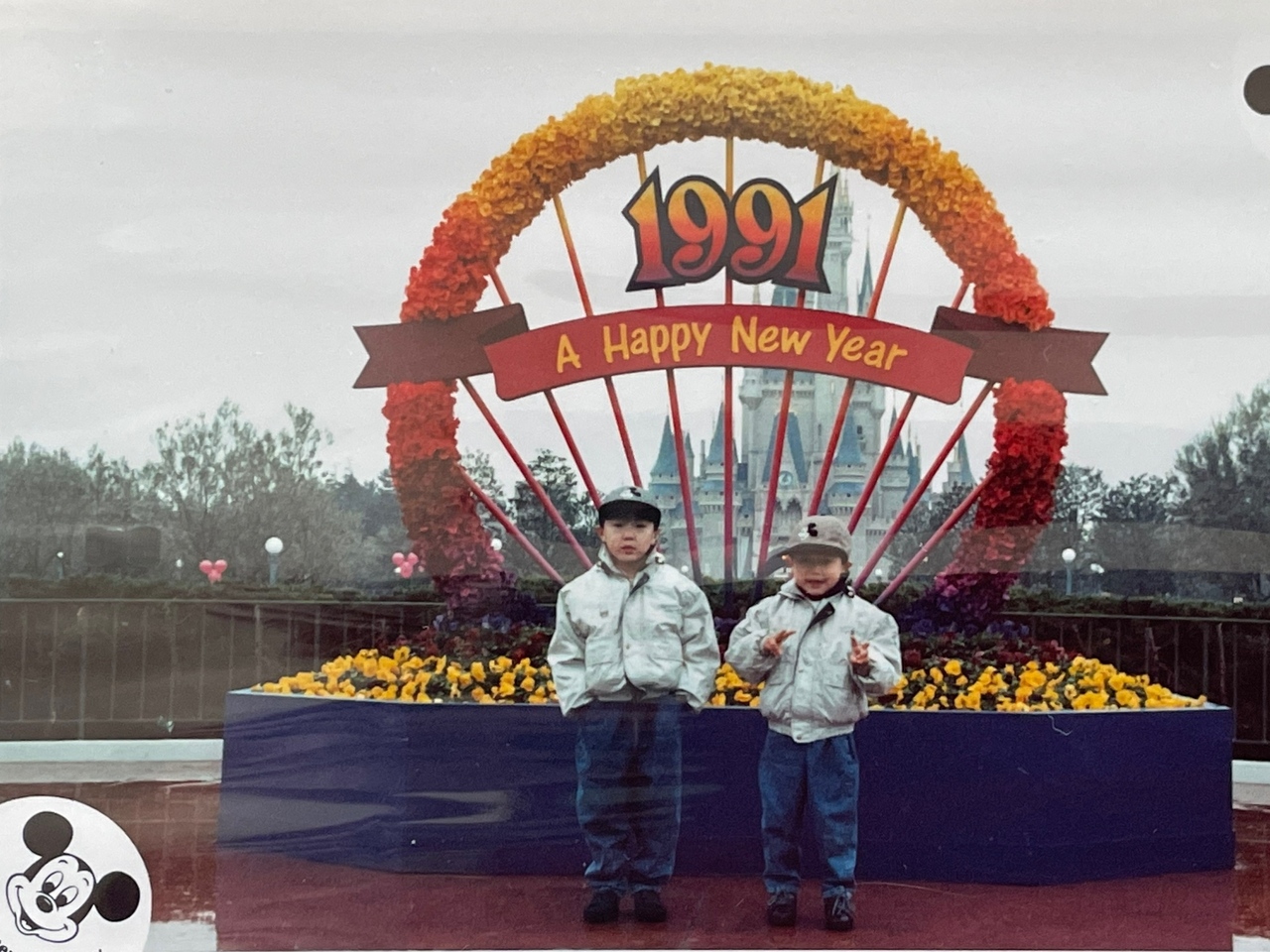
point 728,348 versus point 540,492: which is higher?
point 728,348

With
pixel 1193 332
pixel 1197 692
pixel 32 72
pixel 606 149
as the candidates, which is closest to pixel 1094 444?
pixel 1193 332

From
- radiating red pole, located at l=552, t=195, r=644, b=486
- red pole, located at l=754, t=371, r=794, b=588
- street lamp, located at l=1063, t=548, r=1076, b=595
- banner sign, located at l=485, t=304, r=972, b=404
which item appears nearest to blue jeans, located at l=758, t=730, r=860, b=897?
red pole, located at l=754, t=371, r=794, b=588

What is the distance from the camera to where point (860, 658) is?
366cm

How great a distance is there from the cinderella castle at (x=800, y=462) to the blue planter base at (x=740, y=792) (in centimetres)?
47

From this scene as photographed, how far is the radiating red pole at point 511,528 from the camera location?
12.6ft

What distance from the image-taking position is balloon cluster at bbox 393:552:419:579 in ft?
12.3

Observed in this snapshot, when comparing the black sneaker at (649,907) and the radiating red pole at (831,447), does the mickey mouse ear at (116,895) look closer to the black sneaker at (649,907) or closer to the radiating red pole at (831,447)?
the black sneaker at (649,907)

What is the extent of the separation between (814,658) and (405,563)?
3.42ft

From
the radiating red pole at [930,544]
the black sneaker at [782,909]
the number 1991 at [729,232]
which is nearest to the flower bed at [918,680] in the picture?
the radiating red pole at [930,544]

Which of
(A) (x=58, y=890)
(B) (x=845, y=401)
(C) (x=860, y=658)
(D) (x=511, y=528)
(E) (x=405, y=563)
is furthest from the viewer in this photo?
(B) (x=845, y=401)

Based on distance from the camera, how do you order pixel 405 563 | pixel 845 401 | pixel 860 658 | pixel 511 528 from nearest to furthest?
pixel 860 658, pixel 405 563, pixel 511 528, pixel 845 401

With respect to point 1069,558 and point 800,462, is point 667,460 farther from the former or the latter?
point 1069,558

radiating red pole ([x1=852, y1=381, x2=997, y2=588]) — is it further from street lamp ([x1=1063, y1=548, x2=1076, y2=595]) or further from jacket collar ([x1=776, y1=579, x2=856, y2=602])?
street lamp ([x1=1063, y1=548, x2=1076, y2=595])

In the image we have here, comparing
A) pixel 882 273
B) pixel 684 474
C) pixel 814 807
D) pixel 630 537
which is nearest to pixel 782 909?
pixel 814 807
